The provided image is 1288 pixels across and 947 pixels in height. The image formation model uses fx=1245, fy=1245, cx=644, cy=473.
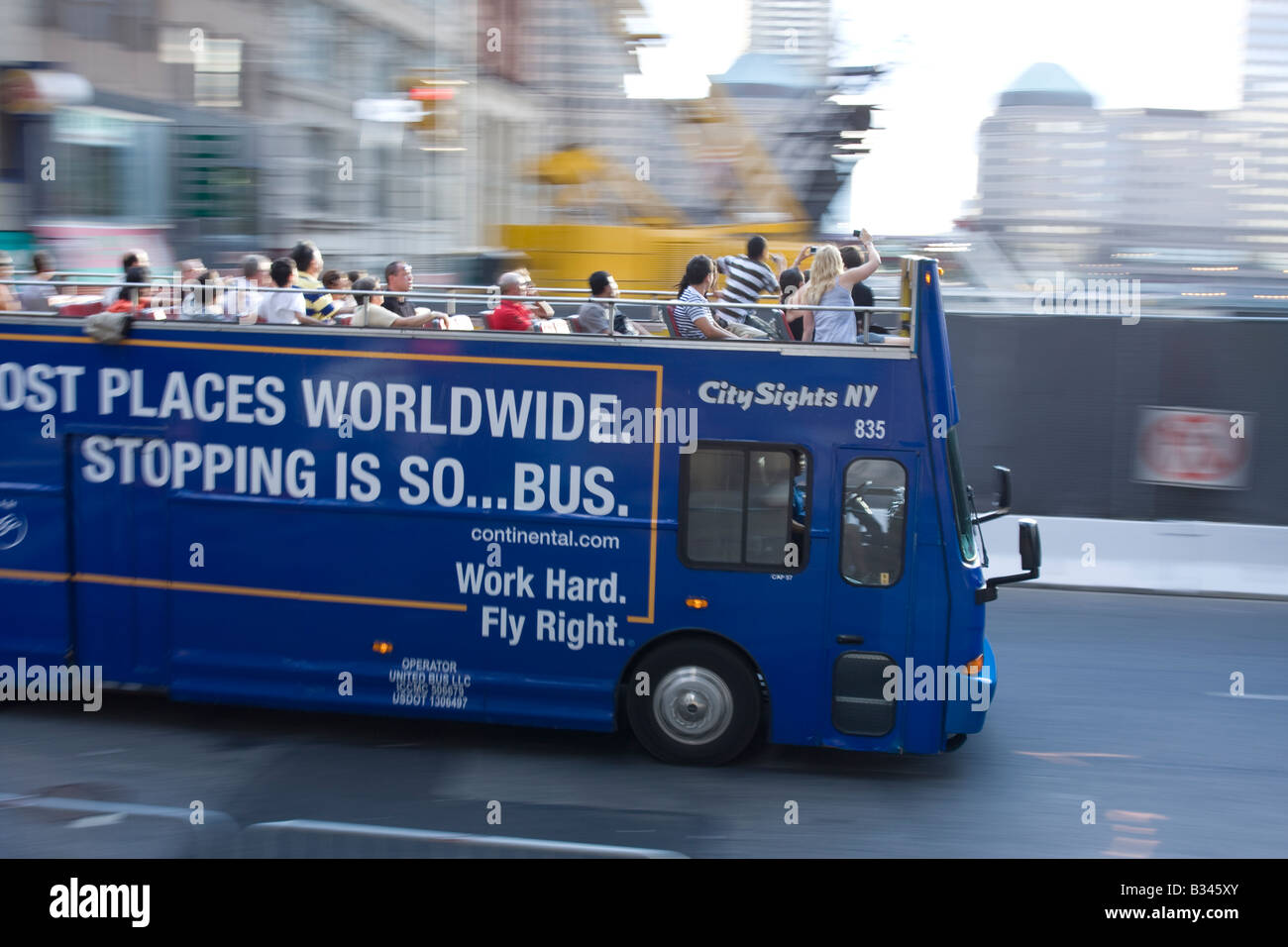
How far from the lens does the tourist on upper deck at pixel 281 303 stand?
805cm

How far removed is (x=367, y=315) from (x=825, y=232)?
50.2 feet

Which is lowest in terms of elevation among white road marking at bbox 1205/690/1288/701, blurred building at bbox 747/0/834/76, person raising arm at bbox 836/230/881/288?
white road marking at bbox 1205/690/1288/701

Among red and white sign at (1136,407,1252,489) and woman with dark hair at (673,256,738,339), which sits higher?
woman with dark hair at (673,256,738,339)

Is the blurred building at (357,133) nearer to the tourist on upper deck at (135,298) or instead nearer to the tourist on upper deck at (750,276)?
the tourist on upper deck at (750,276)

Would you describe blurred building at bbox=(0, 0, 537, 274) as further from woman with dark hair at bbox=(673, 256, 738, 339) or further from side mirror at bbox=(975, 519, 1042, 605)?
side mirror at bbox=(975, 519, 1042, 605)

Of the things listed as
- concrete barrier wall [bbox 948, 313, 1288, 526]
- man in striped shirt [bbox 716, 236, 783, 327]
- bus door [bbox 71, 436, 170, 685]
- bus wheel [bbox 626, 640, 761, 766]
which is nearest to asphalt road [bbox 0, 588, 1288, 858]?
bus wheel [bbox 626, 640, 761, 766]

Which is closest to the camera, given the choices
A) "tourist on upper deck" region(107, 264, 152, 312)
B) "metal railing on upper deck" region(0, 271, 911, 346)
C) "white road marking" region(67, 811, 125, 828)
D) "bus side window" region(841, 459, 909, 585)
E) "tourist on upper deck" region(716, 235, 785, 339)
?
"white road marking" region(67, 811, 125, 828)

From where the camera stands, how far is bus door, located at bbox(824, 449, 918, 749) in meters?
6.75

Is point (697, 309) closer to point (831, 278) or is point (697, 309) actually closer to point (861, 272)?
point (831, 278)

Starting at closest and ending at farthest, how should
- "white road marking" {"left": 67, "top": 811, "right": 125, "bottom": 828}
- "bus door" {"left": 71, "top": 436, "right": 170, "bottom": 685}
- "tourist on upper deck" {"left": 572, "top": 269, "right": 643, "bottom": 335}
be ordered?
"white road marking" {"left": 67, "top": 811, "right": 125, "bottom": 828} < "tourist on upper deck" {"left": 572, "top": 269, "right": 643, "bottom": 335} < "bus door" {"left": 71, "top": 436, "right": 170, "bottom": 685}

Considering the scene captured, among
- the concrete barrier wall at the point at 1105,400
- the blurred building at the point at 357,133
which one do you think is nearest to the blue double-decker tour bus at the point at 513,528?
the concrete barrier wall at the point at 1105,400

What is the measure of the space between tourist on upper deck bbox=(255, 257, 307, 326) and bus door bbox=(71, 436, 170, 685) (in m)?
1.17

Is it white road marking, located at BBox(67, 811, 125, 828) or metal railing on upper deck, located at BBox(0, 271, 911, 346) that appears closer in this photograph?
white road marking, located at BBox(67, 811, 125, 828)
